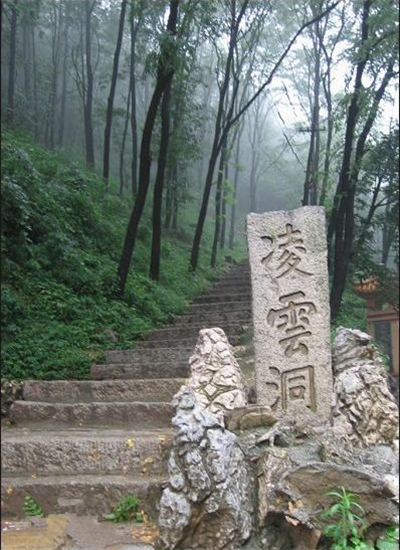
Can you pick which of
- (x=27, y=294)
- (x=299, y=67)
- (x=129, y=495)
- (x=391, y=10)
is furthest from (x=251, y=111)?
(x=129, y=495)

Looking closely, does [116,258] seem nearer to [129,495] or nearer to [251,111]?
[129,495]

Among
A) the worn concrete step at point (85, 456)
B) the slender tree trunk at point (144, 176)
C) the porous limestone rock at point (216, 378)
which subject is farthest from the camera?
the slender tree trunk at point (144, 176)

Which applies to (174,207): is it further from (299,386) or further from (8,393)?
(299,386)

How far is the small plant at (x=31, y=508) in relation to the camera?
9.34 ft

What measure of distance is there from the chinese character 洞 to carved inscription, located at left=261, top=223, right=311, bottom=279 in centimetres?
17

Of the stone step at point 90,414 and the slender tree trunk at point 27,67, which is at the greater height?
the slender tree trunk at point 27,67

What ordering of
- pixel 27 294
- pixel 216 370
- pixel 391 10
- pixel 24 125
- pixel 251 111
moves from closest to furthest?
pixel 216 370
pixel 27 294
pixel 391 10
pixel 24 125
pixel 251 111

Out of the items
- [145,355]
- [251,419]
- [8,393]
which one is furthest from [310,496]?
[145,355]

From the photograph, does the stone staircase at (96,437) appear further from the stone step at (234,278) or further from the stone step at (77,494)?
the stone step at (234,278)

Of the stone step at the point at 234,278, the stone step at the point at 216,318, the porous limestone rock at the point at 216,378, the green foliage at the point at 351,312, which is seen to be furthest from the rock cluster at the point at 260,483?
the stone step at the point at 234,278

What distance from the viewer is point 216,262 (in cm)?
991

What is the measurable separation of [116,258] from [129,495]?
500 cm

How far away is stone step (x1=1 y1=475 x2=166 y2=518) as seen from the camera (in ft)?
9.46

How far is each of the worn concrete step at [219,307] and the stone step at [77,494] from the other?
12.0 ft
